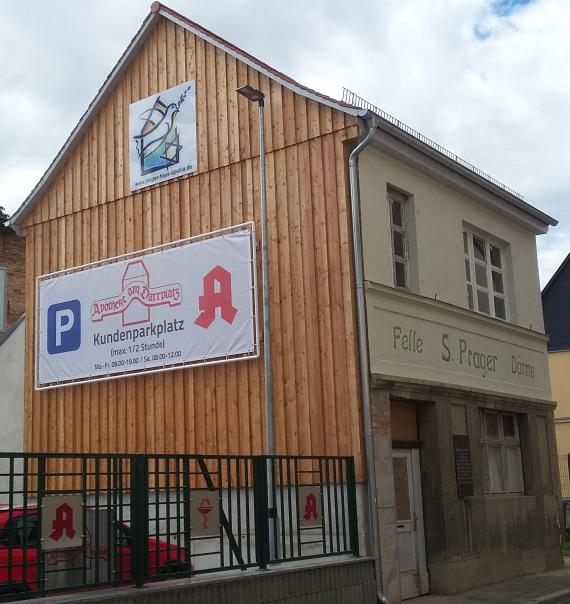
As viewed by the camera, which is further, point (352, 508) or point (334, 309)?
point (334, 309)

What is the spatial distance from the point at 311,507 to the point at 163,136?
754 cm

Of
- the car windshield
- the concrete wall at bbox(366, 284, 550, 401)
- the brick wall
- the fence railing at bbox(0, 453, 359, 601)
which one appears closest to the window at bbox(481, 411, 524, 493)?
the concrete wall at bbox(366, 284, 550, 401)

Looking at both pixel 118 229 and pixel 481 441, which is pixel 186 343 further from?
pixel 481 441

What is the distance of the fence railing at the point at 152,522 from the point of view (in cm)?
922

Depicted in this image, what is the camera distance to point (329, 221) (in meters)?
14.5

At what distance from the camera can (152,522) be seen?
10.5 m

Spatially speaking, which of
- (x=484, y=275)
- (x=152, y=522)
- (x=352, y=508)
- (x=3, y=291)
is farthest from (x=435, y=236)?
(x=3, y=291)

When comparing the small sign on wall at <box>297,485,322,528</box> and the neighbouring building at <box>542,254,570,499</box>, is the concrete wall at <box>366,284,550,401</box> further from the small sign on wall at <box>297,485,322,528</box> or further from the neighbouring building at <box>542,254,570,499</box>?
the neighbouring building at <box>542,254,570,499</box>

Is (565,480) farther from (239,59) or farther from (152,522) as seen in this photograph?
(152,522)

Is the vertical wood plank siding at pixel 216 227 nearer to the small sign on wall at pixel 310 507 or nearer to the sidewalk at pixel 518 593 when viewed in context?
the small sign on wall at pixel 310 507

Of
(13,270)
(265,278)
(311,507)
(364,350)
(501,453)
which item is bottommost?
(311,507)

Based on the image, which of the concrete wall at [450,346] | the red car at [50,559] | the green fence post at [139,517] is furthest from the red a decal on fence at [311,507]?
the green fence post at [139,517]

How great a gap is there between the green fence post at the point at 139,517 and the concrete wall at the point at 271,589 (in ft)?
0.72

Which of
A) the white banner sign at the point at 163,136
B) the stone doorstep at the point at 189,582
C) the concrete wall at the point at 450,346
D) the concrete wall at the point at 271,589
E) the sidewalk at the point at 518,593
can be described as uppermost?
the white banner sign at the point at 163,136
